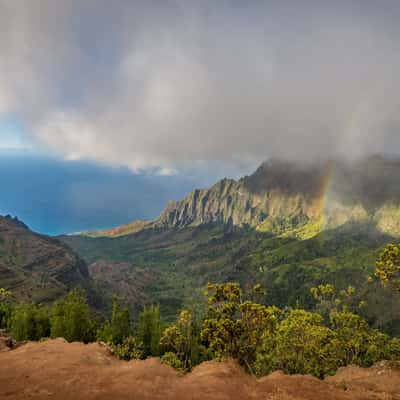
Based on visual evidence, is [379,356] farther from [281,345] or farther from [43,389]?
[43,389]

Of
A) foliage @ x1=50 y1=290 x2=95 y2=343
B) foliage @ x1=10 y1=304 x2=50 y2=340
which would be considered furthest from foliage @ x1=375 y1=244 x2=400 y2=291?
foliage @ x1=10 y1=304 x2=50 y2=340

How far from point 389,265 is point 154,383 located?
32259mm

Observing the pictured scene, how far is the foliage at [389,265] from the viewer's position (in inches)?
1542

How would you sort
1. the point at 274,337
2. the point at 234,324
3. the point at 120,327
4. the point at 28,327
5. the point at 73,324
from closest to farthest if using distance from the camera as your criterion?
1. the point at 234,324
2. the point at 274,337
3. the point at 73,324
4. the point at 120,327
5. the point at 28,327

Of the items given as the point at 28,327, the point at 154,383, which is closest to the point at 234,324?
the point at 154,383

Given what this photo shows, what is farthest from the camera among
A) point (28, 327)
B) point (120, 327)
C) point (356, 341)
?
point (28, 327)

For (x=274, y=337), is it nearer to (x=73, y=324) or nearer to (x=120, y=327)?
(x=120, y=327)

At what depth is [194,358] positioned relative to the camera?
8525 centimetres

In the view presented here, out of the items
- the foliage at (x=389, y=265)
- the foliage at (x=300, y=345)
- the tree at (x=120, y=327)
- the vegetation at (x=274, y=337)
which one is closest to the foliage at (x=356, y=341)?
the vegetation at (x=274, y=337)

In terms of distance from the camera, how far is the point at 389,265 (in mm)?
39188

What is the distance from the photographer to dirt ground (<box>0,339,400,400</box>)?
95.5 feet

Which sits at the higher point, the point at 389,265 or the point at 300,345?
the point at 389,265

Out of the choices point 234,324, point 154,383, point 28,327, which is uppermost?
→ point 234,324

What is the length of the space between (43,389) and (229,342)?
27.2 metres
